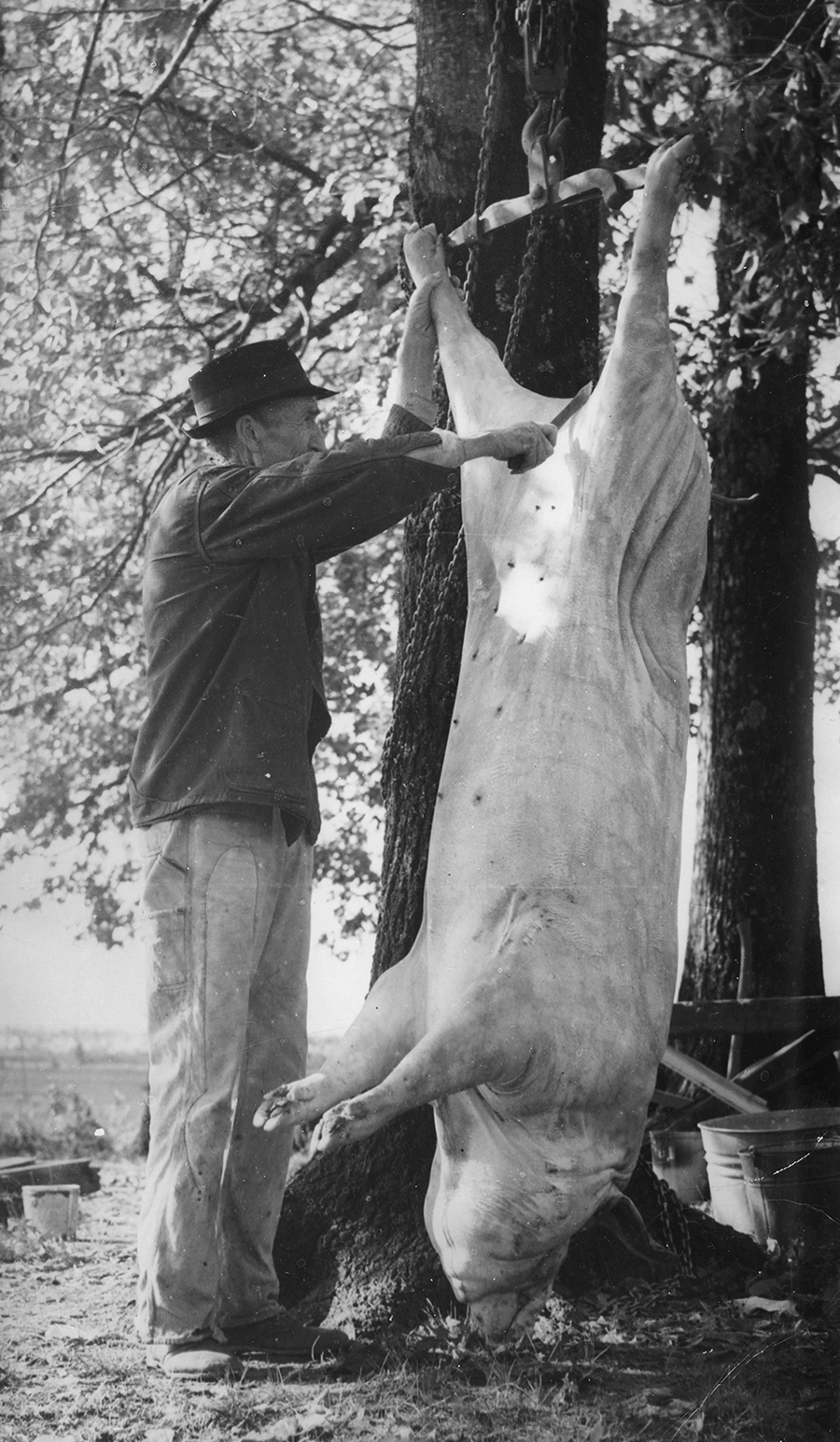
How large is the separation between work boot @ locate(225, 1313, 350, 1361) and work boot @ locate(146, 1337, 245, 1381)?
0.15ft

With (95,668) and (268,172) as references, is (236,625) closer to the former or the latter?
(95,668)

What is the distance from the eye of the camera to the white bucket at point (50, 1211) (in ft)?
9.59

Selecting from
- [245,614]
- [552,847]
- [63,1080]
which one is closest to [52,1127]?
[63,1080]

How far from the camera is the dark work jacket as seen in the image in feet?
8.04

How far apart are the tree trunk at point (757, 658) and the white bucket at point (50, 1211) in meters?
1.96

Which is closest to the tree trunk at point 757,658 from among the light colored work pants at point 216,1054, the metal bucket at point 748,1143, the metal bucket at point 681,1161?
the metal bucket at point 681,1161

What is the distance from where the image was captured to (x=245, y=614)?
2.57 metres

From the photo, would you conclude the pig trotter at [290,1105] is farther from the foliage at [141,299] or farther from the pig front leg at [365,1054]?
the foliage at [141,299]

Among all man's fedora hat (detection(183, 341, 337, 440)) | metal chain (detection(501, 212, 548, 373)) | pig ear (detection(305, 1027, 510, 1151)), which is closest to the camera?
pig ear (detection(305, 1027, 510, 1151))

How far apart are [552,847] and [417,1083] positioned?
1.54 ft

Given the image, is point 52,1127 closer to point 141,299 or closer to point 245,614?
point 245,614

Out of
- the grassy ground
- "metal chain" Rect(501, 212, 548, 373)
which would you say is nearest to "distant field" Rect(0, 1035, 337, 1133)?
the grassy ground

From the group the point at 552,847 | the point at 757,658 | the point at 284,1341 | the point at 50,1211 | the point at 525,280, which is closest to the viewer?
the point at 552,847

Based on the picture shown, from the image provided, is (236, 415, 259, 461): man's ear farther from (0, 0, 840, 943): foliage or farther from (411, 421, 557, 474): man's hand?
(0, 0, 840, 943): foliage
